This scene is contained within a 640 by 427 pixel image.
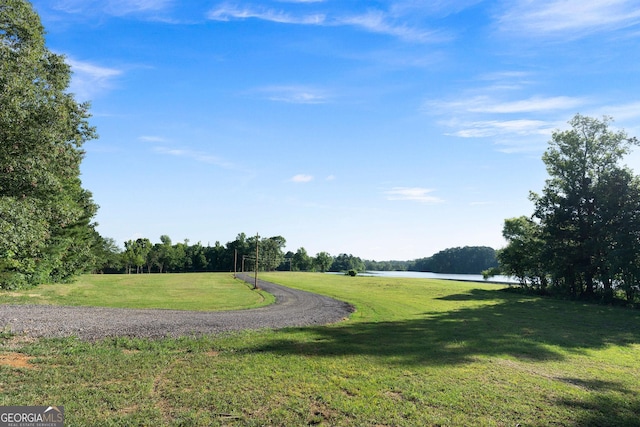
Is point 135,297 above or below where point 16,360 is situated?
below

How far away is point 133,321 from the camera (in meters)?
16.2

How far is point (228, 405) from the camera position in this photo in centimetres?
695

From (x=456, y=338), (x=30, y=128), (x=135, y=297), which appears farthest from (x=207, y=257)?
(x=456, y=338)

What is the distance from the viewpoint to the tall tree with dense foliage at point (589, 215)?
32938 mm

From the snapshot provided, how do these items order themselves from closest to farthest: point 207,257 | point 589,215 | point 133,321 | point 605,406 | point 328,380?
point 605,406 → point 328,380 → point 133,321 → point 589,215 → point 207,257

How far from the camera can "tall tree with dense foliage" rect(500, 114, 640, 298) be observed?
3294 centimetres

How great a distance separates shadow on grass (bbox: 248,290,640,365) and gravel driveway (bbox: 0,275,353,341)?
321 cm

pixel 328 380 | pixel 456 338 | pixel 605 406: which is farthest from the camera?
pixel 456 338

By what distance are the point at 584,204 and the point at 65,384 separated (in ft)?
161

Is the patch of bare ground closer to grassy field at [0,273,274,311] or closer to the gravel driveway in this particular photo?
the gravel driveway

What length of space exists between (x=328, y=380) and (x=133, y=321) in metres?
12.0

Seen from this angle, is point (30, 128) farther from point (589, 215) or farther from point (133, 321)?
point (589, 215)

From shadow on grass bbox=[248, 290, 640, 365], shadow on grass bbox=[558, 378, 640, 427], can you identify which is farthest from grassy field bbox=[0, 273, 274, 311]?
shadow on grass bbox=[558, 378, 640, 427]

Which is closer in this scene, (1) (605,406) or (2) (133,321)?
(1) (605,406)
